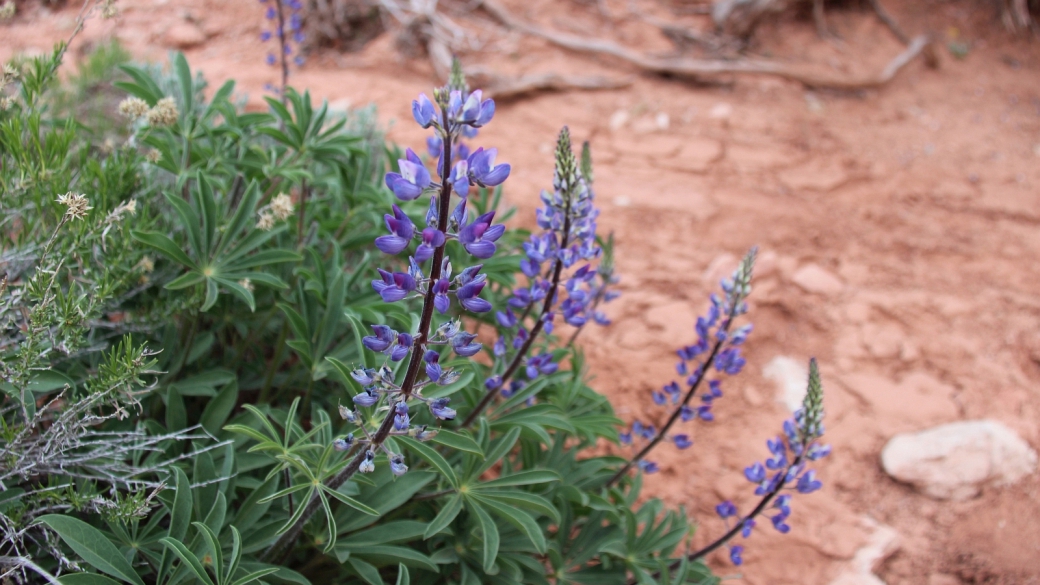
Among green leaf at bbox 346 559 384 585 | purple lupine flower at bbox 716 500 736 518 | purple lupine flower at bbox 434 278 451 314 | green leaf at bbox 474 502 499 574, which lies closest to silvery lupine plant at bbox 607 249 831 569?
purple lupine flower at bbox 716 500 736 518

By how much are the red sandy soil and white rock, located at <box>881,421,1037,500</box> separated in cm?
6

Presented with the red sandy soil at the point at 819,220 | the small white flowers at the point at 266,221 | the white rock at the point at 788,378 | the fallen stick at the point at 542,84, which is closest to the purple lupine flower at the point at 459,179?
the small white flowers at the point at 266,221

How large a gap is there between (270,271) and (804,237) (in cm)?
331

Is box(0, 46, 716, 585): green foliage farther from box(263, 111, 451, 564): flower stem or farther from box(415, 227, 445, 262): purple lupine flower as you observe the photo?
box(415, 227, 445, 262): purple lupine flower

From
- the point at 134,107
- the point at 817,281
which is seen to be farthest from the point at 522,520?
the point at 817,281

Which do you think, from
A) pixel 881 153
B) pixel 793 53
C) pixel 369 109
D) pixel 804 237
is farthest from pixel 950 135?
pixel 369 109

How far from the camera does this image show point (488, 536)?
2.21m

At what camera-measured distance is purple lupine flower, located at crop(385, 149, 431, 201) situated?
5.08 ft

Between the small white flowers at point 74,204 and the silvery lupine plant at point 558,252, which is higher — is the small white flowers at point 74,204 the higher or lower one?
the higher one

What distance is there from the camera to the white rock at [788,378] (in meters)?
3.90

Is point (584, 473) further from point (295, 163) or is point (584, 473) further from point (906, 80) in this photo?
point (906, 80)

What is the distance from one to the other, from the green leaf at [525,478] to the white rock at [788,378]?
195 cm

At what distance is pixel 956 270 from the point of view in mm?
4586

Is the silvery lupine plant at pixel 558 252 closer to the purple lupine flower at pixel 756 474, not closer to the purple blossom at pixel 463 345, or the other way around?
the purple blossom at pixel 463 345
